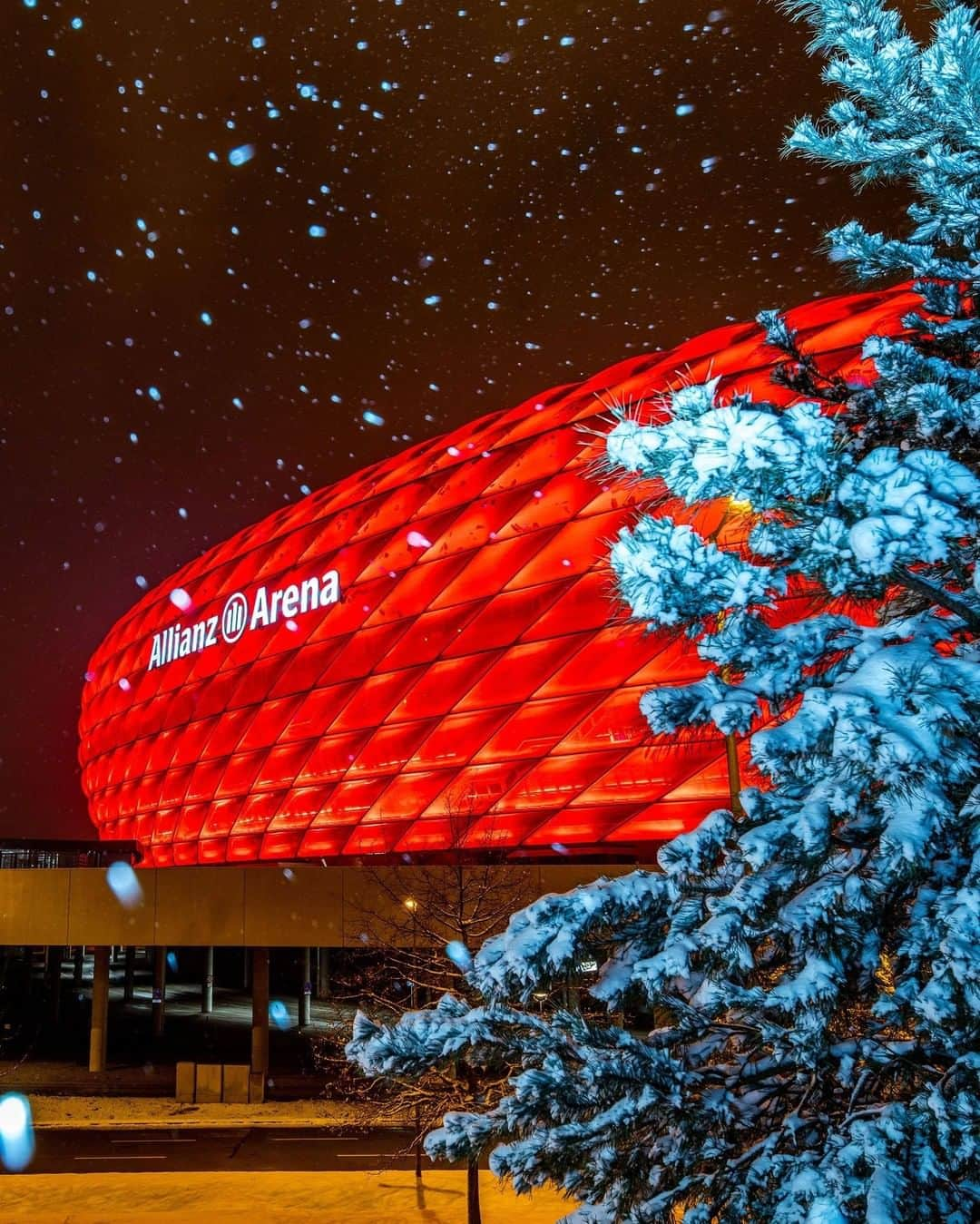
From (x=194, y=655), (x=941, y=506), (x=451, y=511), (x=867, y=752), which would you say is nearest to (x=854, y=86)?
(x=941, y=506)

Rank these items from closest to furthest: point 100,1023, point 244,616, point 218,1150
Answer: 1. point 218,1150
2. point 100,1023
3. point 244,616

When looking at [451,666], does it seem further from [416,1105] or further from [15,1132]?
[15,1132]

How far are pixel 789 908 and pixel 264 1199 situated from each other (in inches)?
472

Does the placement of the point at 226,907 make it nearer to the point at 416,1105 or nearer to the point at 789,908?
the point at 416,1105

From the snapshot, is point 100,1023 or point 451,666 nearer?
point 451,666

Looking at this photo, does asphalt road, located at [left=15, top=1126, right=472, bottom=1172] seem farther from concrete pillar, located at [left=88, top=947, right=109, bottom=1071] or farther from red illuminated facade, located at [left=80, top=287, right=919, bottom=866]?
red illuminated facade, located at [left=80, top=287, right=919, bottom=866]

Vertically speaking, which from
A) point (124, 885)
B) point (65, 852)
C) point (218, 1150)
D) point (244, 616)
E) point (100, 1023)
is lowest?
point (218, 1150)

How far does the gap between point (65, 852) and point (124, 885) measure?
902 inches

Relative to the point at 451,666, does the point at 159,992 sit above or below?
below

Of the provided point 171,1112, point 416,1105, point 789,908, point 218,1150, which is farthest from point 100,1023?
point 789,908

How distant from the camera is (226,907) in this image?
19469mm

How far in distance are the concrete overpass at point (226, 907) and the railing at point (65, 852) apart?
11910 millimetres

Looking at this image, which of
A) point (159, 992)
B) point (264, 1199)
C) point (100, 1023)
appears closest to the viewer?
point (264, 1199)

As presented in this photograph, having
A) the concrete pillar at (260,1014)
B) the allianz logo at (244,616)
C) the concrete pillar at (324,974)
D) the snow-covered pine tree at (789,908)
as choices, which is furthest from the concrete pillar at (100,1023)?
the snow-covered pine tree at (789,908)
